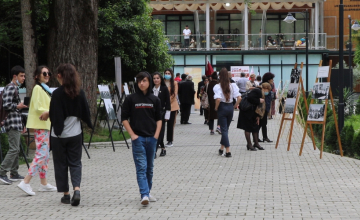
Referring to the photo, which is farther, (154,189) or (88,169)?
(88,169)

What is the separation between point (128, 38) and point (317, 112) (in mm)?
12460

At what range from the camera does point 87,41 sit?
15656 mm

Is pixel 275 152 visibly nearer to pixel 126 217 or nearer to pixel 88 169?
pixel 88 169

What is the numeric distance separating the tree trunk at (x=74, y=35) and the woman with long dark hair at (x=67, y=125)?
8169 mm

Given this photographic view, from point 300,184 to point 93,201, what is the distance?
3.03 meters

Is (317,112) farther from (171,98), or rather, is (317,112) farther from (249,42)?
(249,42)

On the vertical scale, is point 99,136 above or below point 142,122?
below

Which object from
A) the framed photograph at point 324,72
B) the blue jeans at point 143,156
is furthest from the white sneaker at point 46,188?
the framed photograph at point 324,72

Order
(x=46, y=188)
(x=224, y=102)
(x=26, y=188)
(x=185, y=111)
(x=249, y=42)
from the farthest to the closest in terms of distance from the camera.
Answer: (x=249, y=42)
(x=185, y=111)
(x=224, y=102)
(x=46, y=188)
(x=26, y=188)

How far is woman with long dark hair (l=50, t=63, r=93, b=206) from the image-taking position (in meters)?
7.38

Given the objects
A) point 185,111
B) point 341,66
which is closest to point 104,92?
point 341,66

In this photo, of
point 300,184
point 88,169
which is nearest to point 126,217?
point 300,184

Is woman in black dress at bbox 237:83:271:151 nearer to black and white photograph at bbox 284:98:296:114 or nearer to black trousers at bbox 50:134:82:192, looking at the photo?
black and white photograph at bbox 284:98:296:114

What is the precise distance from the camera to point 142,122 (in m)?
7.43
